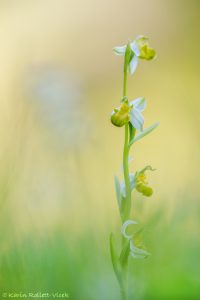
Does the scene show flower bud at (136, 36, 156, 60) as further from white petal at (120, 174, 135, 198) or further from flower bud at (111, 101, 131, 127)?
white petal at (120, 174, 135, 198)

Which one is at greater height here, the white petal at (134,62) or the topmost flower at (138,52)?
the topmost flower at (138,52)

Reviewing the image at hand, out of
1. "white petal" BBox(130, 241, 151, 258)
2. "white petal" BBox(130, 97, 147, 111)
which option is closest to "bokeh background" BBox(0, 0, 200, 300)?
"white petal" BBox(130, 241, 151, 258)

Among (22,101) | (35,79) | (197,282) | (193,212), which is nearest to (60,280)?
(197,282)

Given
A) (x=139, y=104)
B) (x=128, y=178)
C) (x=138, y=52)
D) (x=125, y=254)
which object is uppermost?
(x=138, y=52)

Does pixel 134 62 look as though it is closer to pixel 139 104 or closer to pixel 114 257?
pixel 139 104

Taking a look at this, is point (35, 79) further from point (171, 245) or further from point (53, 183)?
point (171, 245)

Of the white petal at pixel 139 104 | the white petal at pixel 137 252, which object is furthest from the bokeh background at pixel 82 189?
the white petal at pixel 139 104

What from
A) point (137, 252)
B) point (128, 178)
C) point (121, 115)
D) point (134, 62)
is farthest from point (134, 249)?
point (134, 62)

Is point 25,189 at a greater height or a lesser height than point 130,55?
lesser

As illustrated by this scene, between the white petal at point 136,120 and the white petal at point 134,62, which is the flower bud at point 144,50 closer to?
the white petal at point 134,62
